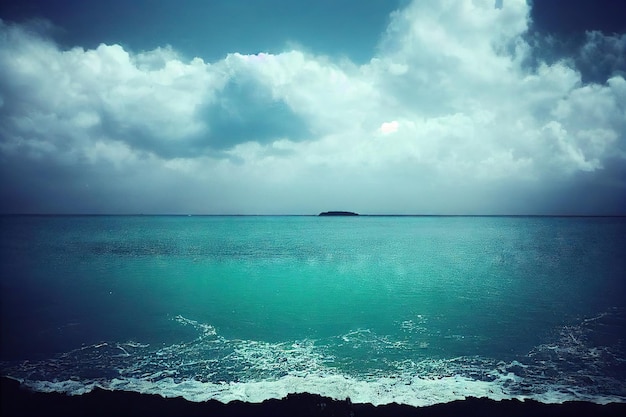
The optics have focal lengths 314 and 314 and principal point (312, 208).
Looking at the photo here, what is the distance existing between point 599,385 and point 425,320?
9.08m

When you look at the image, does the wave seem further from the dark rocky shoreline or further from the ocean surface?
the dark rocky shoreline

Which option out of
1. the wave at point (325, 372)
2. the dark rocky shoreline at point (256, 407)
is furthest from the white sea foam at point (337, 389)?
the dark rocky shoreline at point (256, 407)

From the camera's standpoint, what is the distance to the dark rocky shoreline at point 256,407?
11.2 m

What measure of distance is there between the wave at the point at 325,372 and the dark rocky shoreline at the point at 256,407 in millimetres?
511

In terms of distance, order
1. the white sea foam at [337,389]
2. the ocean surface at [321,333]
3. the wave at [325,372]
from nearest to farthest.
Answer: the white sea foam at [337,389], the wave at [325,372], the ocean surface at [321,333]

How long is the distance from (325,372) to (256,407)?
3872mm

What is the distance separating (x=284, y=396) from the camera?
12.3 metres

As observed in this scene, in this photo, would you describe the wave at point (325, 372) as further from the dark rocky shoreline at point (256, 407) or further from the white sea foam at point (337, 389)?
the dark rocky shoreline at point (256, 407)

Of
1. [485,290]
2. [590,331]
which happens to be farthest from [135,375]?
[485,290]

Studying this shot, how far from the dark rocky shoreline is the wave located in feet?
1.68

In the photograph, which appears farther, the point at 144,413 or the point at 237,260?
the point at 237,260

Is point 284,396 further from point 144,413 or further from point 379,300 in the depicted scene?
point 379,300

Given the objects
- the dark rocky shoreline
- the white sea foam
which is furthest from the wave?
the dark rocky shoreline

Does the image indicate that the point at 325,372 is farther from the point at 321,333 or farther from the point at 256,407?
the point at 321,333
